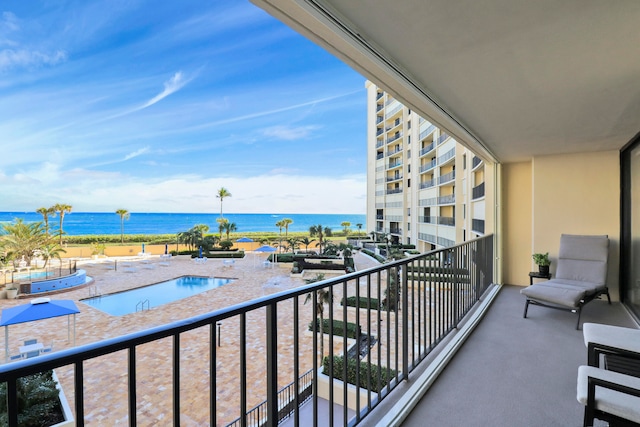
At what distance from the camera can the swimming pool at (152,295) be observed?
11.3 meters

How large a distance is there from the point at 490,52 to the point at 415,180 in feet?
77.8

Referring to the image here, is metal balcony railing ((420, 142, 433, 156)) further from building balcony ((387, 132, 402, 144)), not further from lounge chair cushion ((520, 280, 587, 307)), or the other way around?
lounge chair cushion ((520, 280, 587, 307))

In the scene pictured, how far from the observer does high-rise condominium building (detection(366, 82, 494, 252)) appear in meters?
17.0

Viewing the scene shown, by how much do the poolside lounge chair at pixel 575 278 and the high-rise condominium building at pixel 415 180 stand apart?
18.5ft

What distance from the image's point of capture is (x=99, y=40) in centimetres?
2902

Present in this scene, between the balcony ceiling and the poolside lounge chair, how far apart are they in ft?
6.49

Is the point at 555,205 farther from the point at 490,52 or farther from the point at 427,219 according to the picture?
the point at 427,219

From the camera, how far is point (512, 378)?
2.31 m

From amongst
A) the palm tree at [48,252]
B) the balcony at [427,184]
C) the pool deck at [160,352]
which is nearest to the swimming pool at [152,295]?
the pool deck at [160,352]

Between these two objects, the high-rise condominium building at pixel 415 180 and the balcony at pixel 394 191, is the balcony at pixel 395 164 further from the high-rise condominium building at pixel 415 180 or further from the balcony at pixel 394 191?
the balcony at pixel 394 191

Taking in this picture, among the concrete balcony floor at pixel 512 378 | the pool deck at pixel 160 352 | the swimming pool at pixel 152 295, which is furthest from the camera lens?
the swimming pool at pixel 152 295

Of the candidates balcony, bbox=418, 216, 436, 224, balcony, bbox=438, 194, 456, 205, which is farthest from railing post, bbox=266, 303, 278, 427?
balcony, bbox=418, 216, 436, 224

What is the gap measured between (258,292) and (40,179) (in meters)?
48.7

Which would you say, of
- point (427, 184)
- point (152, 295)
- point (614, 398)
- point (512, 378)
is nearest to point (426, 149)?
point (427, 184)
